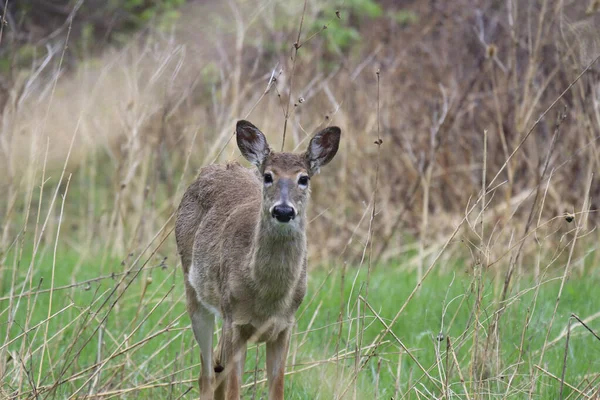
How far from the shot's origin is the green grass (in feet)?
15.2

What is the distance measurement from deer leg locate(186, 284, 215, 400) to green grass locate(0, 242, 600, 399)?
4.1 inches

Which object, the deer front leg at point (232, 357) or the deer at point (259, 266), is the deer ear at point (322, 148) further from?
the deer front leg at point (232, 357)

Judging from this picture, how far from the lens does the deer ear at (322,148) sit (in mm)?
4914

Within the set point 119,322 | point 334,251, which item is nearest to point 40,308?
point 119,322

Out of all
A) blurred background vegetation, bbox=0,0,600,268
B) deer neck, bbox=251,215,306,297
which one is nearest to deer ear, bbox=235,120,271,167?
deer neck, bbox=251,215,306,297

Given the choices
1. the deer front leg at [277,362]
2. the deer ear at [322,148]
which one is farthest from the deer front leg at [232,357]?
the deer ear at [322,148]

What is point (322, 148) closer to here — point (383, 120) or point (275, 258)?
point (275, 258)

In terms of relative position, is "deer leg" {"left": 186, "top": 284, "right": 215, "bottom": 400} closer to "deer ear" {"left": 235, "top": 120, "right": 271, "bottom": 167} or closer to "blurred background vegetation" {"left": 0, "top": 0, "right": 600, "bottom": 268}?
"deer ear" {"left": 235, "top": 120, "right": 271, "bottom": 167}

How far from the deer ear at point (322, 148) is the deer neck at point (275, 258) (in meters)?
0.38

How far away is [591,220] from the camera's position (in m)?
9.47

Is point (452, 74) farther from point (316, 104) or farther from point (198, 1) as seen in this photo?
point (198, 1)

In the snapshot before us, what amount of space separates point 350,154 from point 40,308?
14.3ft

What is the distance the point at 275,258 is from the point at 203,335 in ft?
2.96

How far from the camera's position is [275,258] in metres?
4.73
